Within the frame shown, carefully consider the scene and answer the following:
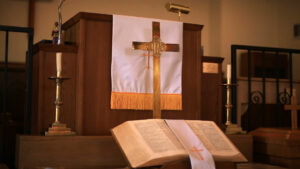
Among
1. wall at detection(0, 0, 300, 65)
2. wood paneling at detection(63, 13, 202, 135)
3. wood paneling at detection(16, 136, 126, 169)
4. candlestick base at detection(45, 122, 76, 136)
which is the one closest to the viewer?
wood paneling at detection(16, 136, 126, 169)

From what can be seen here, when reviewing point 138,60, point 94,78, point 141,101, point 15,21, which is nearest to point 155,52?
point 138,60

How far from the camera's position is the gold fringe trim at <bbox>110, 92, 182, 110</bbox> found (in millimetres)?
3684

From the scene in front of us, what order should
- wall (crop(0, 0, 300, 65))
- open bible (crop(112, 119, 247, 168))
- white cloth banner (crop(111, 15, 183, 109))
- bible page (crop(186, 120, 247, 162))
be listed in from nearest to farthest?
open bible (crop(112, 119, 247, 168)) < bible page (crop(186, 120, 247, 162)) < white cloth banner (crop(111, 15, 183, 109)) < wall (crop(0, 0, 300, 65))

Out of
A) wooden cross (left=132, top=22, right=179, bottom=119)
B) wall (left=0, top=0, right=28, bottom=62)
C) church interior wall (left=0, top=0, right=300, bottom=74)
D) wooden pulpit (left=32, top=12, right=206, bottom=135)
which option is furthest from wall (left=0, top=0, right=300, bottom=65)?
wooden cross (left=132, top=22, right=179, bottom=119)

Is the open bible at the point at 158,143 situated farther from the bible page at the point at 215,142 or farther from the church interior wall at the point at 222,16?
the church interior wall at the point at 222,16

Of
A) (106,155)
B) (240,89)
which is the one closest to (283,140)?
(106,155)

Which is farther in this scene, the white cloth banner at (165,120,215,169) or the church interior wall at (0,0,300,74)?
the church interior wall at (0,0,300,74)

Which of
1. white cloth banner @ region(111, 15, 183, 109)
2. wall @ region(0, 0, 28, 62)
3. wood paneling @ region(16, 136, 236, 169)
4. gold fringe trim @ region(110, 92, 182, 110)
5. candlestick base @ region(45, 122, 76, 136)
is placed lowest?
wood paneling @ region(16, 136, 236, 169)

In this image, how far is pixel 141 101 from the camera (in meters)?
3.76

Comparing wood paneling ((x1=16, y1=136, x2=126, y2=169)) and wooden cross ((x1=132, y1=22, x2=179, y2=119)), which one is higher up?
wooden cross ((x1=132, y1=22, x2=179, y2=119))

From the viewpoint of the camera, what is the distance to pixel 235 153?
2.92 metres

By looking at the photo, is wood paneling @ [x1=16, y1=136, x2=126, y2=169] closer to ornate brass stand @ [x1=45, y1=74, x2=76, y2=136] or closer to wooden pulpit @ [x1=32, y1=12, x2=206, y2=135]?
ornate brass stand @ [x1=45, y1=74, x2=76, y2=136]

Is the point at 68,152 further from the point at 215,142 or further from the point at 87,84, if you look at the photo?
the point at 215,142

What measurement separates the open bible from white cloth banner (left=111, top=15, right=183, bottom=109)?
83 cm
